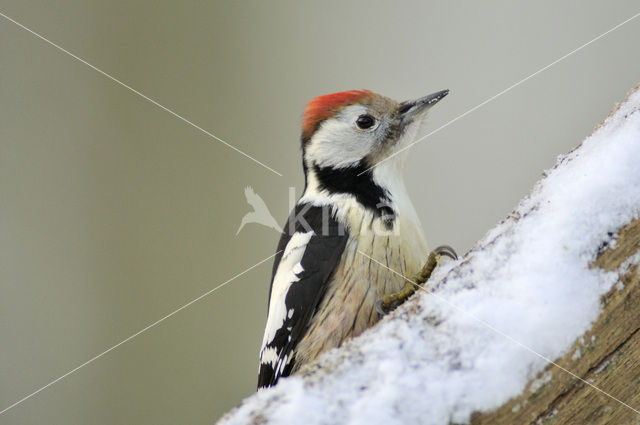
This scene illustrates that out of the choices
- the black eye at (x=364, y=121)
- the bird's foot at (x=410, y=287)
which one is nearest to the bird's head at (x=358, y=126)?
the black eye at (x=364, y=121)

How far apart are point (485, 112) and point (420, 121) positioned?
64 centimetres

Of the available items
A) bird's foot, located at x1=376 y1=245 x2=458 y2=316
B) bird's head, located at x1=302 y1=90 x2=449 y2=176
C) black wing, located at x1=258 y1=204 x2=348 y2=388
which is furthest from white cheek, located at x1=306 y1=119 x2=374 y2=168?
bird's foot, located at x1=376 y1=245 x2=458 y2=316

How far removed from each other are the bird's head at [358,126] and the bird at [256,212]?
52 cm

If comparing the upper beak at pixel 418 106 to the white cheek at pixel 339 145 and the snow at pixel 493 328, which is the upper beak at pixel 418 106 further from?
the snow at pixel 493 328

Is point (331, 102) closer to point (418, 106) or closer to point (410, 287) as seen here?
point (418, 106)

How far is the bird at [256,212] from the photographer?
5.14 ft

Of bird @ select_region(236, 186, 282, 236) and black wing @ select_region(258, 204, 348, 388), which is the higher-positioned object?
black wing @ select_region(258, 204, 348, 388)

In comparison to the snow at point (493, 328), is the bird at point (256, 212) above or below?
below

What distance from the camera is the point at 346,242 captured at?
85 centimetres

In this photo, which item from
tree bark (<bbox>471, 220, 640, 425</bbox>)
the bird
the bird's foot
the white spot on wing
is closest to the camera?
tree bark (<bbox>471, 220, 640, 425</bbox>)

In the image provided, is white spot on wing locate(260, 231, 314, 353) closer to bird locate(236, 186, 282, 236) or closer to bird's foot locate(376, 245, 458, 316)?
bird's foot locate(376, 245, 458, 316)

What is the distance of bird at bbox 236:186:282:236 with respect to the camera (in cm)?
157

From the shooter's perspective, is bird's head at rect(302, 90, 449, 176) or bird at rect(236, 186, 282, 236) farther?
bird at rect(236, 186, 282, 236)

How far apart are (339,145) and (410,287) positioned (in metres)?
0.35
